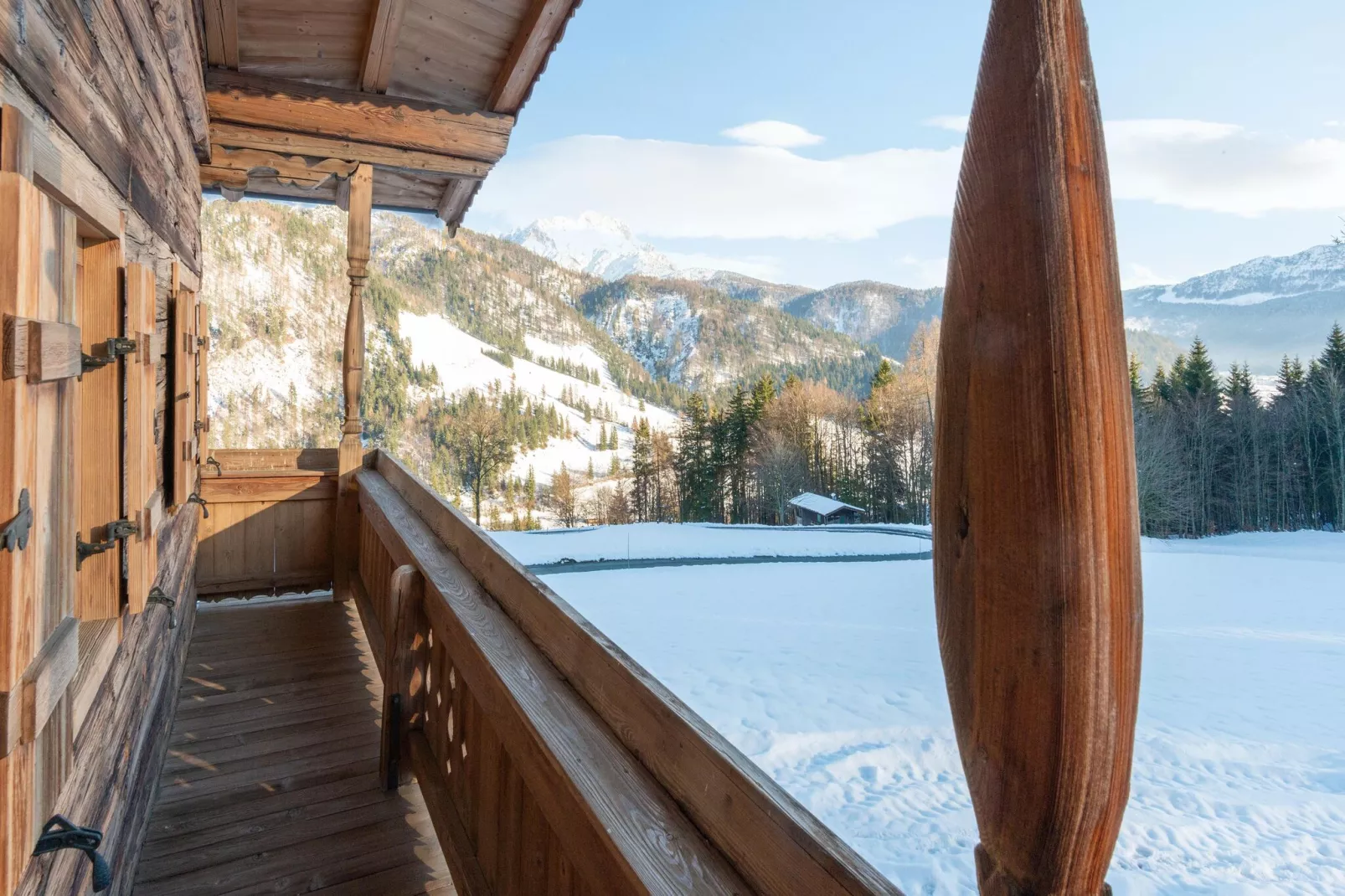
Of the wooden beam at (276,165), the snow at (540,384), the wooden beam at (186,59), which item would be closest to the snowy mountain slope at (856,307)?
the snow at (540,384)

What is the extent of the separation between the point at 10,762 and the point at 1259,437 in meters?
27.7

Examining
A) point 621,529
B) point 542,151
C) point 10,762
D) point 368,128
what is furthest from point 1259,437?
point 542,151

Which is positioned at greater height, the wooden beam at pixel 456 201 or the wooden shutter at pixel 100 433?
the wooden beam at pixel 456 201

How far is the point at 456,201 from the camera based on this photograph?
471 cm

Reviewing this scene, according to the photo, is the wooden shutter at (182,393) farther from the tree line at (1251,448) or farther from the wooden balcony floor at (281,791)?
the tree line at (1251,448)

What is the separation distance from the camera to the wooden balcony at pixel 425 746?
0.87m

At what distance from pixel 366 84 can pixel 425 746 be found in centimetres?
315

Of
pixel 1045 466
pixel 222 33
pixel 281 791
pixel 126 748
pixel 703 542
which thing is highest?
pixel 222 33

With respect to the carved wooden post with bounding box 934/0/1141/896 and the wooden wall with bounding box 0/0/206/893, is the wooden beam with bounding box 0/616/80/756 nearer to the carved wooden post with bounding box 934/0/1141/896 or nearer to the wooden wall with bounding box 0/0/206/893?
the wooden wall with bounding box 0/0/206/893

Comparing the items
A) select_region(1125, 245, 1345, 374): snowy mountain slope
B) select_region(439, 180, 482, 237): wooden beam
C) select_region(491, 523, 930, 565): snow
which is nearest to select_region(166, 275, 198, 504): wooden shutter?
select_region(439, 180, 482, 237): wooden beam

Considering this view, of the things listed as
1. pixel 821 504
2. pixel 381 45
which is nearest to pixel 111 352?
pixel 381 45

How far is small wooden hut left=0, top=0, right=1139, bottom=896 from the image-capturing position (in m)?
0.36

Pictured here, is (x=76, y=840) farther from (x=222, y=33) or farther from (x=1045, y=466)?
(x=222, y=33)

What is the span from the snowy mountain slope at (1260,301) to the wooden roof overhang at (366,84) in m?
5.34
